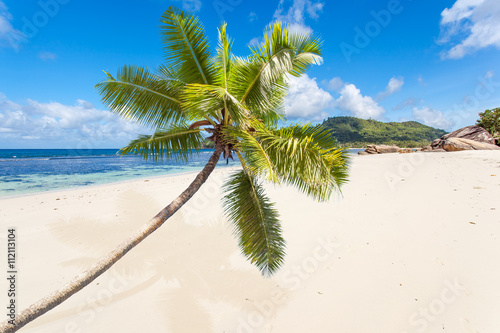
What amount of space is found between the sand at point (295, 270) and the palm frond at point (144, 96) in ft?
11.7

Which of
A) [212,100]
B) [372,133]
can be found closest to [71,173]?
[212,100]

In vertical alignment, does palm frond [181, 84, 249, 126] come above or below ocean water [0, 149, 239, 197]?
above

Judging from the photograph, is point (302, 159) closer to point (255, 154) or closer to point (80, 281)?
point (255, 154)

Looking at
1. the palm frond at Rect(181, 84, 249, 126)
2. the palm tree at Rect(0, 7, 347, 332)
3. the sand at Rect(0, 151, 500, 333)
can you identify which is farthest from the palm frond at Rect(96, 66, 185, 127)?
the sand at Rect(0, 151, 500, 333)

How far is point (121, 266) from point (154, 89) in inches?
165

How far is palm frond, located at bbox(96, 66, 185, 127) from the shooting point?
428 centimetres

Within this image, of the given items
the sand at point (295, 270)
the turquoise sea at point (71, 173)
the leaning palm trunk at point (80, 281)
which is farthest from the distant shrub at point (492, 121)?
the leaning palm trunk at point (80, 281)

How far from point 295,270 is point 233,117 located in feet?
12.8

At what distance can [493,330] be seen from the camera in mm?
3365

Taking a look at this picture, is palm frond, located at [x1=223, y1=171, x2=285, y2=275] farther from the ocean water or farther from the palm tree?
the ocean water

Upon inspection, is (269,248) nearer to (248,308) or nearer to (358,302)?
(248,308)

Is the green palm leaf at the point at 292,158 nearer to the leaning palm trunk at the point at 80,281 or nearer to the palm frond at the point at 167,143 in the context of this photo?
the leaning palm trunk at the point at 80,281

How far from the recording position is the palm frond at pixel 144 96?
428 cm

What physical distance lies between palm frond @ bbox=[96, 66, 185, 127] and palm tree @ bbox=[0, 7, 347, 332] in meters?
0.02
